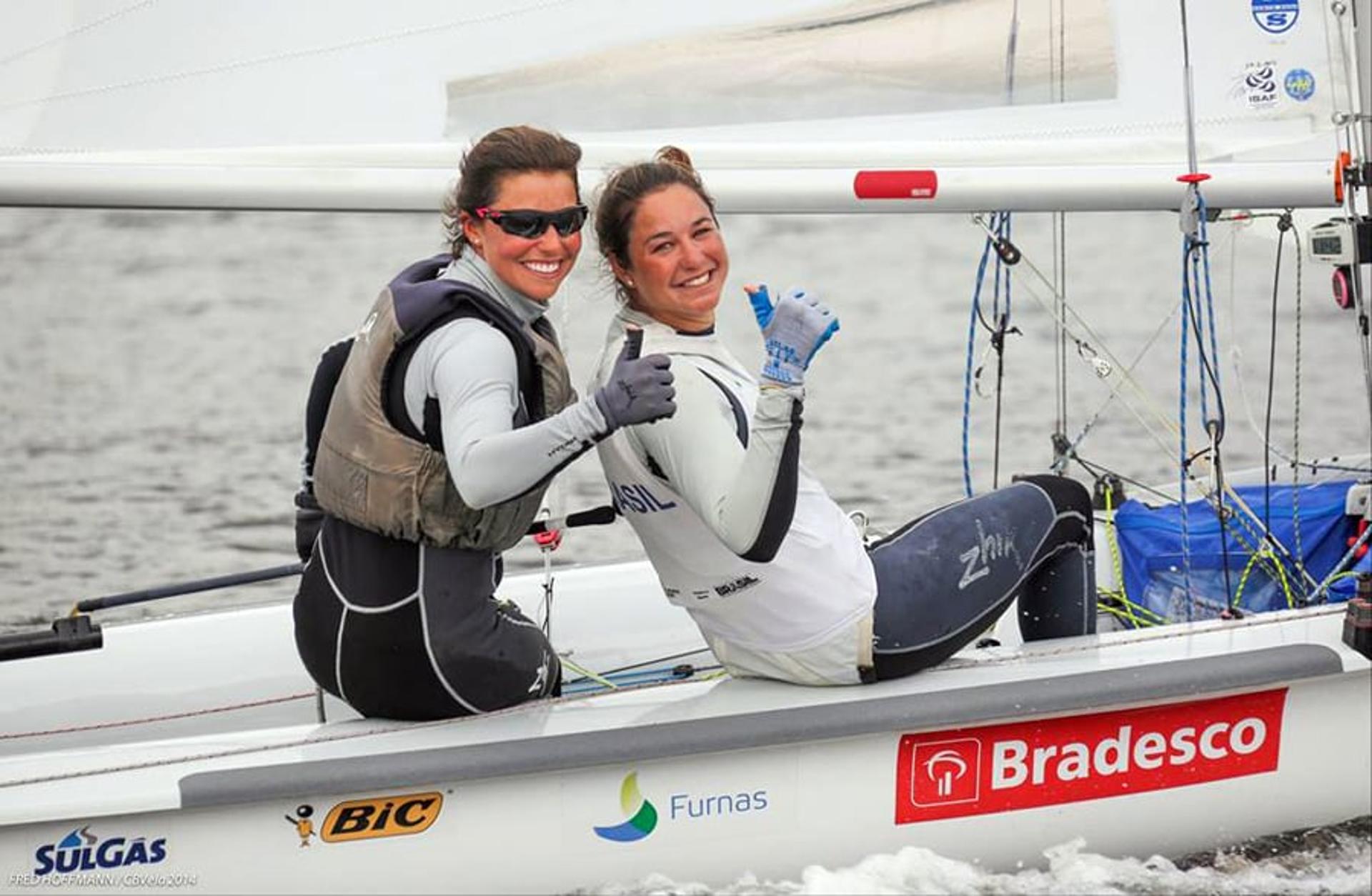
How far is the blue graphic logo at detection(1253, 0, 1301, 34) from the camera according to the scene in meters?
4.36

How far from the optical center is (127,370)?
10.6 m

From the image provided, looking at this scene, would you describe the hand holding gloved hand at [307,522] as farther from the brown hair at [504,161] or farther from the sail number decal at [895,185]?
the sail number decal at [895,185]

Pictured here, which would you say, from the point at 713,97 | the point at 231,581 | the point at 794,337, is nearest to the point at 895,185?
the point at 713,97

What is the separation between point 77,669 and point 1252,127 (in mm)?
2496

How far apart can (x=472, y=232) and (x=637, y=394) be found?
489 millimetres

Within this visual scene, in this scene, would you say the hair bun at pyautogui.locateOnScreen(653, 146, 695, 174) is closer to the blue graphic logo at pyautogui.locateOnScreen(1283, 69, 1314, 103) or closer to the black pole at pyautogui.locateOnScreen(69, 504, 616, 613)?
the black pole at pyautogui.locateOnScreen(69, 504, 616, 613)

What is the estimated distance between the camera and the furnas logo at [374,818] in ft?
11.5

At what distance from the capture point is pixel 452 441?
319cm

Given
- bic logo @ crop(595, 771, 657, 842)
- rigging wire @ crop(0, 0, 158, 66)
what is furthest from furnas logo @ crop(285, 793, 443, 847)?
rigging wire @ crop(0, 0, 158, 66)

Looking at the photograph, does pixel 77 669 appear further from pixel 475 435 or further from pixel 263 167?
pixel 475 435

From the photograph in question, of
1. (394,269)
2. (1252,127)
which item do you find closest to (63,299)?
(394,269)

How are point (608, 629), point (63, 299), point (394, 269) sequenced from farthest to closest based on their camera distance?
point (394, 269) < point (63, 299) < point (608, 629)

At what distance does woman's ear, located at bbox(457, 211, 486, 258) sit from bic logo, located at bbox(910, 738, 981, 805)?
107 centimetres

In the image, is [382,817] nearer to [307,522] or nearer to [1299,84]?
[307,522]
